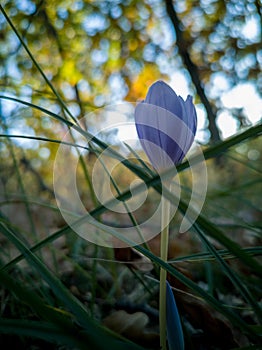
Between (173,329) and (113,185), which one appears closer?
(173,329)

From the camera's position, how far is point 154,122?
316mm

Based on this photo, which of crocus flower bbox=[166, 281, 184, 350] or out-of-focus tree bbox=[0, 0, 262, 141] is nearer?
crocus flower bbox=[166, 281, 184, 350]

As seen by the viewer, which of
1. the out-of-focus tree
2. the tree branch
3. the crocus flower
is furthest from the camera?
the out-of-focus tree

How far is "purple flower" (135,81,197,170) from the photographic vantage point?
31 cm

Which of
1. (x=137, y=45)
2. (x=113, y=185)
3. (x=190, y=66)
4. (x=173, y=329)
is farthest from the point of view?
(x=137, y=45)

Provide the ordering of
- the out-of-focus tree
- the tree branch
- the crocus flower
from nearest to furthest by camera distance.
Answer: the crocus flower → the tree branch → the out-of-focus tree

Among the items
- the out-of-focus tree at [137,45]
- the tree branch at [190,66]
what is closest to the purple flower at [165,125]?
the tree branch at [190,66]

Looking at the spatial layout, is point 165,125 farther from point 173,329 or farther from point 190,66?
point 190,66

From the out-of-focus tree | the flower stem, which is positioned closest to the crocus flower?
the flower stem

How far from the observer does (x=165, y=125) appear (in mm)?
313

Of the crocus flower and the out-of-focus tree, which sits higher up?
the out-of-focus tree

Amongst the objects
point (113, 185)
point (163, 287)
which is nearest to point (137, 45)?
point (113, 185)

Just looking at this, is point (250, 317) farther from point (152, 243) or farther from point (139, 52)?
point (139, 52)

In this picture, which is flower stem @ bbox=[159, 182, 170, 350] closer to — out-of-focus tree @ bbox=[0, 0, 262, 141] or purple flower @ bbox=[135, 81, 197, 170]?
purple flower @ bbox=[135, 81, 197, 170]
